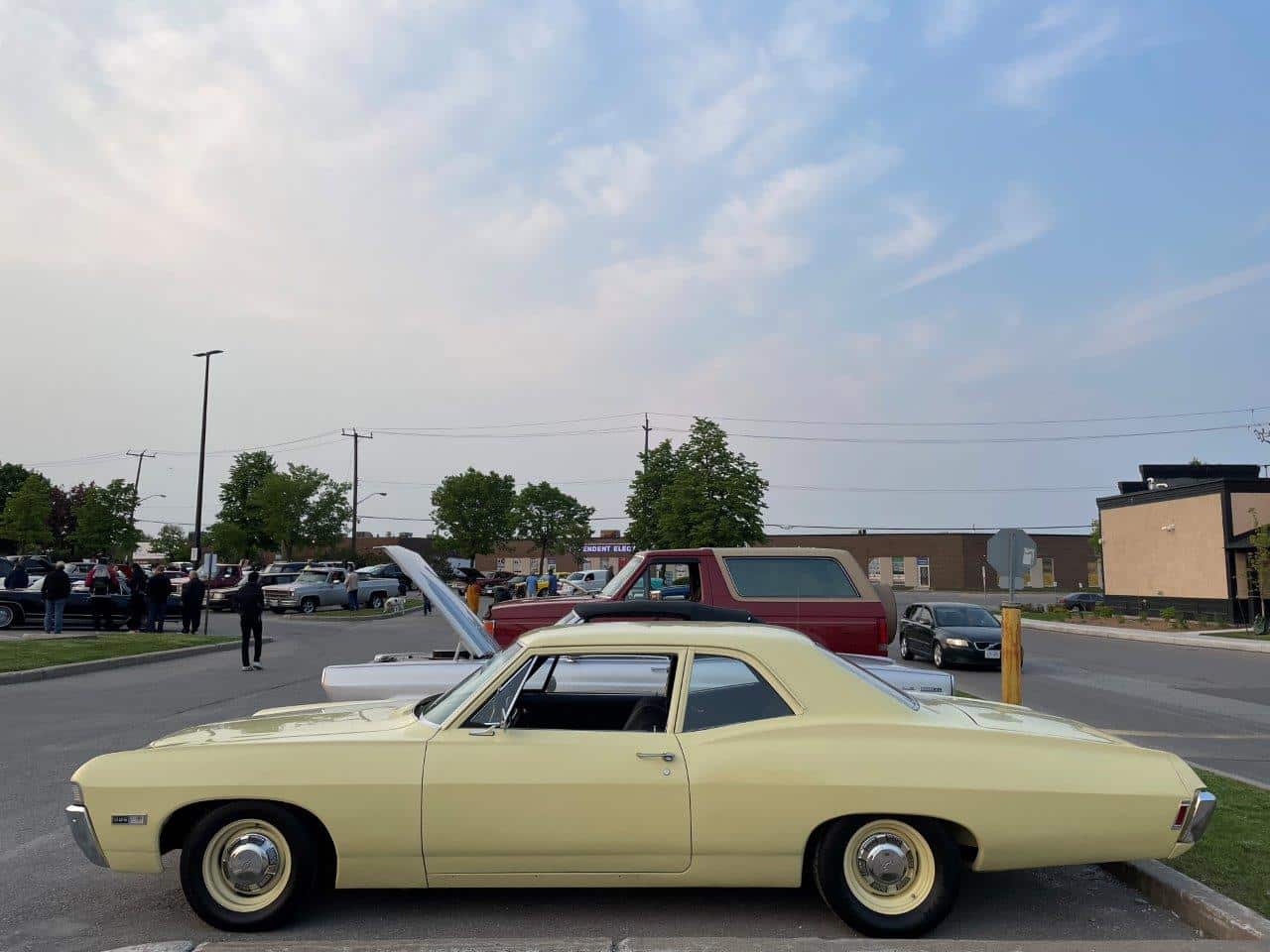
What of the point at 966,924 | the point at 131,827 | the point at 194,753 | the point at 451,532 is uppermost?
the point at 451,532

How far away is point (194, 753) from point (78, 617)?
25985 millimetres

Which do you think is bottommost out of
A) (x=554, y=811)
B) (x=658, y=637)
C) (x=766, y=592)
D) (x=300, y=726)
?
(x=554, y=811)

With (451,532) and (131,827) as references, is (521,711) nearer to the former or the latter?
(131,827)

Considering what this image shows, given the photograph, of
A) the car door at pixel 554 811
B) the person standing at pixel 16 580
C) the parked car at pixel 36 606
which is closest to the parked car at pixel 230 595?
the parked car at pixel 36 606

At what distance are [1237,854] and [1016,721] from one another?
1.60 meters

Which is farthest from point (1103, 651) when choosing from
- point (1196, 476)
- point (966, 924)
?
point (1196, 476)

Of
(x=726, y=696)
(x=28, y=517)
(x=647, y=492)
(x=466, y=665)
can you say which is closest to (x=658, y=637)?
(x=726, y=696)

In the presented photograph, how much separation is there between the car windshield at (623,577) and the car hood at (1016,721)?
536cm

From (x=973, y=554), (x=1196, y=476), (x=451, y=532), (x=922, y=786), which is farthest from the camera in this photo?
(x=973, y=554)

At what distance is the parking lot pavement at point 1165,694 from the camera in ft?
34.3

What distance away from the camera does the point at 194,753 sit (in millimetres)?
4559

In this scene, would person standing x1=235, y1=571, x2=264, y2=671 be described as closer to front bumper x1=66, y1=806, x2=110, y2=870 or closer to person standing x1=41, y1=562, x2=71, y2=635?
person standing x1=41, y1=562, x2=71, y2=635

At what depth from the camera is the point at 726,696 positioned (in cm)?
467

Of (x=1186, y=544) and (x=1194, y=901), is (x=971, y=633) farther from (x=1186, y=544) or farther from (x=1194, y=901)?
(x=1186, y=544)
